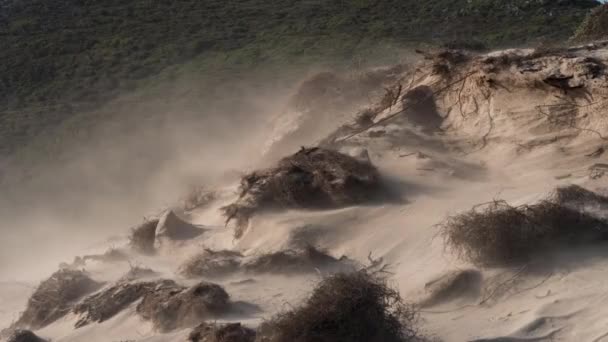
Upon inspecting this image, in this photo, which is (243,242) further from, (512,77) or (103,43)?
(103,43)

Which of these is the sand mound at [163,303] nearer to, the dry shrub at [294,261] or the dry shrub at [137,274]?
the dry shrub at [137,274]

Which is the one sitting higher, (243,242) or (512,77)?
(512,77)

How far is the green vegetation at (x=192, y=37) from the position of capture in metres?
31.6

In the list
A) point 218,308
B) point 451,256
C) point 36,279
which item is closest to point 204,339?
point 218,308

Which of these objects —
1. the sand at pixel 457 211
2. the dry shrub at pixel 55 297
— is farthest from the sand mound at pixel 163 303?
the dry shrub at pixel 55 297

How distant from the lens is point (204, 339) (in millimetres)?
6852

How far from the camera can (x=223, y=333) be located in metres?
6.69

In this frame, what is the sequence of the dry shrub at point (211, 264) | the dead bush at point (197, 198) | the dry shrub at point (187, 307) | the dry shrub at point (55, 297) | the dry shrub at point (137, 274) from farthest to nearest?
the dead bush at point (197, 198), the dry shrub at point (55, 297), the dry shrub at point (137, 274), the dry shrub at point (211, 264), the dry shrub at point (187, 307)

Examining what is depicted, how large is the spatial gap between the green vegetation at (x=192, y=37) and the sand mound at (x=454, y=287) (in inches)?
887

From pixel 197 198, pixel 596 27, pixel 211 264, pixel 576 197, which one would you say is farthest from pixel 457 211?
pixel 596 27

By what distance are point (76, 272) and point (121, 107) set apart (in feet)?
66.2

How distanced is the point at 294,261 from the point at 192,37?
29.7 m

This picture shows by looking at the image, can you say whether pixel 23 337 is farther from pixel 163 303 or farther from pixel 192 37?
pixel 192 37

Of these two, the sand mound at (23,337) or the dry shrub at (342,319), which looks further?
the sand mound at (23,337)
